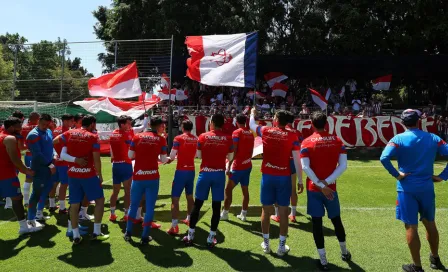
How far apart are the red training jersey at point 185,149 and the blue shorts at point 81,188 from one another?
1.37 metres

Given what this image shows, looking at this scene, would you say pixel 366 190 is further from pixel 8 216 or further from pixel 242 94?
pixel 242 94

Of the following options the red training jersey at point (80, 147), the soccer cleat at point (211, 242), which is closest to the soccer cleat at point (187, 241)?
the soccer cleat at point (211, 242)

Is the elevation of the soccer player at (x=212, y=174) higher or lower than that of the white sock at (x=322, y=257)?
higher

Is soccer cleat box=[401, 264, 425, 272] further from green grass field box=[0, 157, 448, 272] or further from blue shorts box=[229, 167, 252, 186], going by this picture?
blue shorts box=[229, 167, 252, 186]

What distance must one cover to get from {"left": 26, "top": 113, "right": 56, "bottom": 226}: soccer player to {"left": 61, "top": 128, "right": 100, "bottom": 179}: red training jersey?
116 centimetres

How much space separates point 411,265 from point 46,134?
6303 mm

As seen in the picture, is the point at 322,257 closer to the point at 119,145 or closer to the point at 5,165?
the point at 119,145

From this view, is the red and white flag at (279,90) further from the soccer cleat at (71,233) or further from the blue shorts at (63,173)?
the soccer cleat at (71,233)

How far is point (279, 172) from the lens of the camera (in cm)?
529

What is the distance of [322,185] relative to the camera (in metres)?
4.73

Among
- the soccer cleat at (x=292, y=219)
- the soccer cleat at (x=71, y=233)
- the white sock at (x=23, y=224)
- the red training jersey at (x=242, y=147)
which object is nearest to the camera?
the soccer cleat at (x=71, y=233)

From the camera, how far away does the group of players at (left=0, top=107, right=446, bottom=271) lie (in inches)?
192

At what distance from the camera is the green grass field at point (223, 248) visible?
16.2 ft

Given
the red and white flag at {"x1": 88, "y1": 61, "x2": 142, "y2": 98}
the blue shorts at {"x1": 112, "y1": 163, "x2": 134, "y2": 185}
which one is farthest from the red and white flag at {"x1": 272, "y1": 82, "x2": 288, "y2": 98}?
the blue shorts at {"x1": 112, "y1": 163, "x2": 134, "y2": 185}
